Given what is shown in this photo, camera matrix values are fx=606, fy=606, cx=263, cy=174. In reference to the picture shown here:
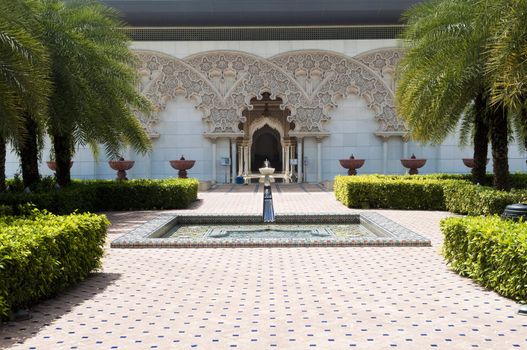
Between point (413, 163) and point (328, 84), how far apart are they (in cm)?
391

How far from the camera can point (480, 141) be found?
1221 centimetres

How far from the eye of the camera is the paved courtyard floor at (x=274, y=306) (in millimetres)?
3768

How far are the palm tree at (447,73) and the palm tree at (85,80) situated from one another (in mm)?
5316

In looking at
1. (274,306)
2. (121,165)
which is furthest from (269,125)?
(274,306)

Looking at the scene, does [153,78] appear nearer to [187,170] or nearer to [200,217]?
[187,170]

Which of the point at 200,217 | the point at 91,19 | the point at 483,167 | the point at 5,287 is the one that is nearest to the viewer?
the point at 5,287

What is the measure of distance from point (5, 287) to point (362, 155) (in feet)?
55.8

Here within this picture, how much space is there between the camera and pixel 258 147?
1298 inches

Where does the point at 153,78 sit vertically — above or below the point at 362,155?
above

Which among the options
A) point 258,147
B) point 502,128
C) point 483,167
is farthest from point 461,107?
point 258,147

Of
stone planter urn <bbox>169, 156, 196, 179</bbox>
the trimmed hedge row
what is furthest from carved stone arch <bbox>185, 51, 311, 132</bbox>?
the trimmed hedge row

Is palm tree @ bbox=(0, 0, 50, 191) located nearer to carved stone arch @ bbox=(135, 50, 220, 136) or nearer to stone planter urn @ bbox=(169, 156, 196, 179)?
stone planter urn @ bbox=(169, 156, 196, 179)

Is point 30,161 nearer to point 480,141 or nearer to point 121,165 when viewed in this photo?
point 121,165

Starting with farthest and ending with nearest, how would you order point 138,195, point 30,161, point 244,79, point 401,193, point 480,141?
point 244,79 → point 138,195 → point 401,193 → point 480,141 → point 30,161
